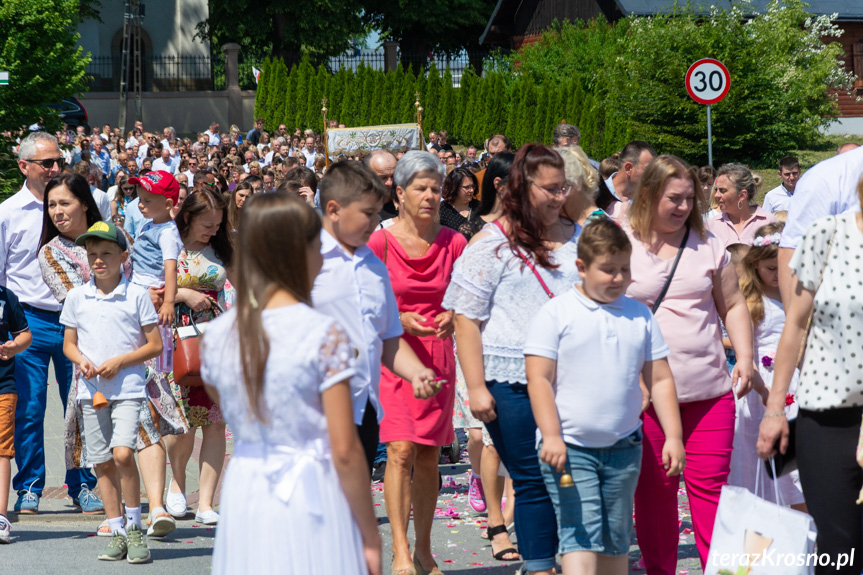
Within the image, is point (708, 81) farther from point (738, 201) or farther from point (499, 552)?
point (499, 552)

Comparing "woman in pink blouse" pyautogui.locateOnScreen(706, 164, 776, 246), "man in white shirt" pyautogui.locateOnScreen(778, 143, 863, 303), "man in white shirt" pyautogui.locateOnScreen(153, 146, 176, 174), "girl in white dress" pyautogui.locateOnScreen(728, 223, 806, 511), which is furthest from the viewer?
"man in white shirt" pyautogui.locateOnScreen(153, 146, 176, 174)

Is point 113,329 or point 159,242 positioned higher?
point 159,242

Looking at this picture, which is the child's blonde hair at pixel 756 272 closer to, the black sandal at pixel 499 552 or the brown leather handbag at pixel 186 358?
the black sandal at pixel 499 552

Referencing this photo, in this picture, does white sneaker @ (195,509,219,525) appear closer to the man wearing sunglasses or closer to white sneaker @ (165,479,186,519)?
white sneaker @ (165,479,186,519)

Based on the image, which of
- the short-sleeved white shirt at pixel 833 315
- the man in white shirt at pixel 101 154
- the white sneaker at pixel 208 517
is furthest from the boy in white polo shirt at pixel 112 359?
the man in white shirt at pixel 101 154

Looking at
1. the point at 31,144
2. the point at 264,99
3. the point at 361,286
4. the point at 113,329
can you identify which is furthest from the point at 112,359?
the point at 264,99

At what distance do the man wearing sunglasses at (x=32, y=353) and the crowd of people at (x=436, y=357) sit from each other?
19mm

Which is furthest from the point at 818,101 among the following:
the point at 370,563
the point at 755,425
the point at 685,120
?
the point at 370,563

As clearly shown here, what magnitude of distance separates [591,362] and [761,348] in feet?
6.08

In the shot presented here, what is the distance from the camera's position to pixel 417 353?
5496 millimetres

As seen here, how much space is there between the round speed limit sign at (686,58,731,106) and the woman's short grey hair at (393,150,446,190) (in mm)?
10310

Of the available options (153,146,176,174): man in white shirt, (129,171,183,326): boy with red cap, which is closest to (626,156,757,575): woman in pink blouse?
(129,171,183,326): boy with red cap

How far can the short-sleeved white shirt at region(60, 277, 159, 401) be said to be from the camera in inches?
231

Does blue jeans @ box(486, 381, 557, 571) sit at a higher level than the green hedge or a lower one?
lower
